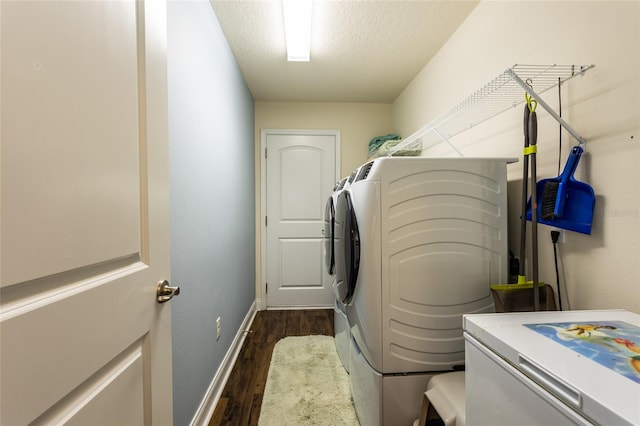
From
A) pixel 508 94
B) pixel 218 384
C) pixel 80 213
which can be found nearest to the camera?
pixel 80 213

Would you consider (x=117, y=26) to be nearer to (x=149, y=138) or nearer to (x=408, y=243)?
(x=149, y=138)

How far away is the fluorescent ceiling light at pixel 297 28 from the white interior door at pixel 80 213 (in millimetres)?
1120

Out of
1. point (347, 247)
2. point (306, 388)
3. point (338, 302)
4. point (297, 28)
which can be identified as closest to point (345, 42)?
point (297, 28)

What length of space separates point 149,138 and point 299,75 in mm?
2202

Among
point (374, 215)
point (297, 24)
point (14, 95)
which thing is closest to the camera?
point (14, 95)

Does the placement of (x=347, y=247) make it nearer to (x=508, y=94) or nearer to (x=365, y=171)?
(x=365, y=171)

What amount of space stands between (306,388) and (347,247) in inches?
42.7

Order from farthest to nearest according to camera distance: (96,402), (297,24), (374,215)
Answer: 1. (297,24)
2. (374,215)
3. (96,402)

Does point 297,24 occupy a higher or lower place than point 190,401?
higher

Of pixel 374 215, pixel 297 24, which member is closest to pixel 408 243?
pixel 374 215

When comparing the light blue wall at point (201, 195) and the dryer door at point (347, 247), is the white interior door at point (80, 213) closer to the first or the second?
the light blue wall at point (201, 195)

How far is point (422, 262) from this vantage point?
122cm

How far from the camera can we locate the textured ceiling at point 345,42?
5.68ft

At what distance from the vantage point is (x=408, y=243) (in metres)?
1.22
